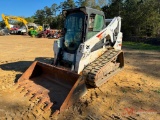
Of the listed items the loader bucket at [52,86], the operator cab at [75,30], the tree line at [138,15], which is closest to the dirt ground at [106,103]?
the loader bucket at [52,86]

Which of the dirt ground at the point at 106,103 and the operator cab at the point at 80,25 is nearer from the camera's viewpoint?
the dirt ground at the point at 106,103

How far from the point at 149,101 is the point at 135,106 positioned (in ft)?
1.56

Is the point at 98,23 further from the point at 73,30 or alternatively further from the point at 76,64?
the point at 76,64

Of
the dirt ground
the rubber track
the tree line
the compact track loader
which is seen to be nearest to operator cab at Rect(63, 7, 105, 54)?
the compact track loader

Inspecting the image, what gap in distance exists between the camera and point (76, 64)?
496 cm

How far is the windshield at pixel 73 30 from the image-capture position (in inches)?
214

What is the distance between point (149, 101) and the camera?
4324mm

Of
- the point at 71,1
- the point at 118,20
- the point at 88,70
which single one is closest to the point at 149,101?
the point at 88,70

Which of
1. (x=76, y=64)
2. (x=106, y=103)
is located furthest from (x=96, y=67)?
(x=106, y=103)

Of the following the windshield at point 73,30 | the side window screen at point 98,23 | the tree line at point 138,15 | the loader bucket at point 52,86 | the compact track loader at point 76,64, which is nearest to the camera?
the loader bucket at point 52,86

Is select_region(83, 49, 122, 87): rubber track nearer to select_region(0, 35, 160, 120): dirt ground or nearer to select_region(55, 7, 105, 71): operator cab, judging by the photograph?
select_region(0, 35, 160, 120): dirt ground

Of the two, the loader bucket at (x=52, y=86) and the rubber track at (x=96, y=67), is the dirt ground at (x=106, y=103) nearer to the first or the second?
the loader bucket at (x=52, y=86)

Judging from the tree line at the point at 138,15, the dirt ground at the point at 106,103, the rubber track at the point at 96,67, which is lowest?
the dirt ground at the point at 106,103

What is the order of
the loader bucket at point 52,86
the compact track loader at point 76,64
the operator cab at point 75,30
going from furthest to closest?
the operator cab at point 75,30 → the compact track loader at point 76,64 → the loader bucket at point 52,86
